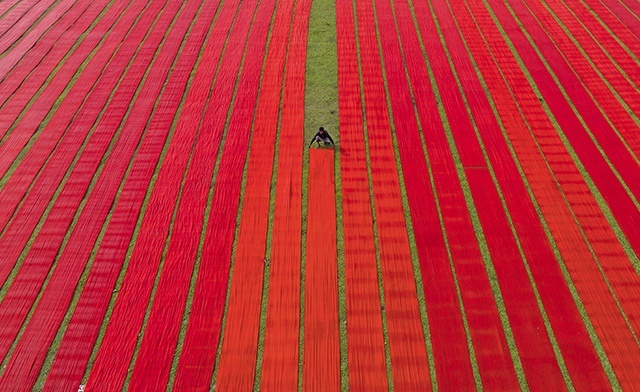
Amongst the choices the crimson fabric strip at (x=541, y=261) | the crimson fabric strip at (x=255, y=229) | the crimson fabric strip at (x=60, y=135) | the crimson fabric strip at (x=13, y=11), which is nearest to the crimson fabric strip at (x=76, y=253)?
the crimson fabric strip at (x=60, y=135)

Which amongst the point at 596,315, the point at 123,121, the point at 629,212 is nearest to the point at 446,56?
the point at 629,212

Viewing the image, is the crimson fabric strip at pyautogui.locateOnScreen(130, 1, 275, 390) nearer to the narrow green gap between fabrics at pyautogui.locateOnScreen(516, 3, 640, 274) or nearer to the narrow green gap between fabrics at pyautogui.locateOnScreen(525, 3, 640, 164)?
the narrow green gap between fabrics at pyautogui.locateOnScreen(516, 3, 640, 274)

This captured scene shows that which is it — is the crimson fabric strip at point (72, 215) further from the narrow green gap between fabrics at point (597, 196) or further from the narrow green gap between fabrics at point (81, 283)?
the narrow green gap between fabrics at point (597, 196)

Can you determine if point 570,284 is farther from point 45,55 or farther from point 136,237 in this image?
point 45,55

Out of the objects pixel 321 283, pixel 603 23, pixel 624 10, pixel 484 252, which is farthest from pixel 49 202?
pixel 624 10

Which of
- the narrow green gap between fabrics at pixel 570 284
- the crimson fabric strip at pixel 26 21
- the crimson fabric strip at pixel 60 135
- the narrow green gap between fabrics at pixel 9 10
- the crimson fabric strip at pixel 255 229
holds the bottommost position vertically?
the narrow green gap between fabrics at pixel 570 284

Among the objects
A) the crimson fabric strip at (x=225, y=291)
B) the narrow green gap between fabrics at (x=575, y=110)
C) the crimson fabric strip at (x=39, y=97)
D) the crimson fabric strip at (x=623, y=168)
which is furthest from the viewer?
the crimson fabric strip at (x=39, y=97)
